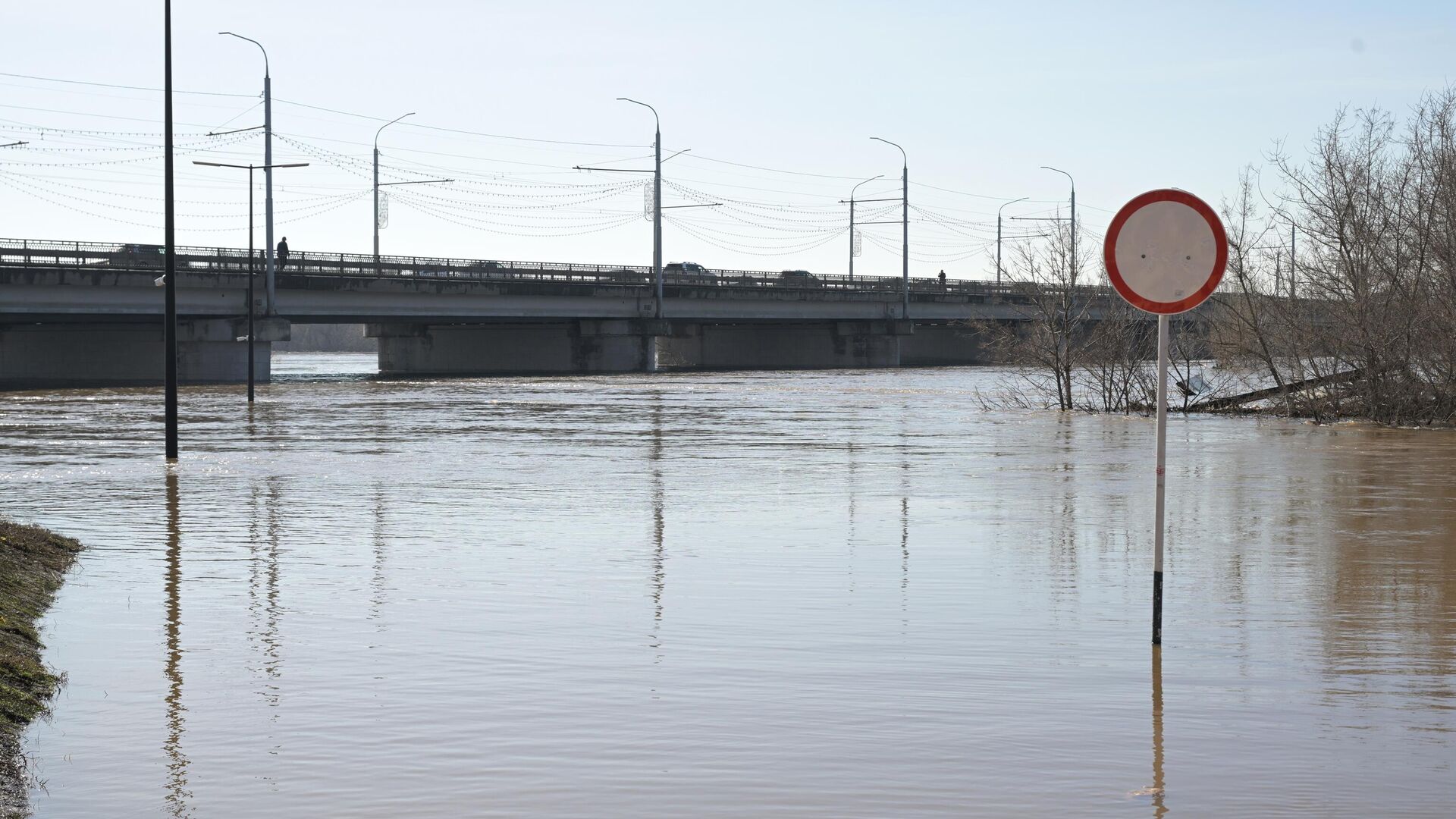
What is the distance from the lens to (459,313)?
80.8m

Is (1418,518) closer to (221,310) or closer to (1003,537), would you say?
(1003,537)

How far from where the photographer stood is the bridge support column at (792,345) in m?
105

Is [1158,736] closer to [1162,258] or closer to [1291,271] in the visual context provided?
[1162,258]

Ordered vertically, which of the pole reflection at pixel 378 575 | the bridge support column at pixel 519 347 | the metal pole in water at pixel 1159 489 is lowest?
the pole reflection at pixel 378 575

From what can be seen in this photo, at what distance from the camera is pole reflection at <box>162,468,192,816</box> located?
6.14 m

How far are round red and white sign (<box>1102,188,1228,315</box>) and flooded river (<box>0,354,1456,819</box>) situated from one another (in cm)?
193

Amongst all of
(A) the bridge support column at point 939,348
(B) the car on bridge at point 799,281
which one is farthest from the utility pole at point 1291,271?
(A) the bridge support column at point 939,348

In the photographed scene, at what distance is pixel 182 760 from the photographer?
21.6 feet

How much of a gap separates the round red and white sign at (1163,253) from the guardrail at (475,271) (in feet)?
110

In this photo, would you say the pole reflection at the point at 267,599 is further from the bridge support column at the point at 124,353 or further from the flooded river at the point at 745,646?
the bridge support column at the point at 124,353

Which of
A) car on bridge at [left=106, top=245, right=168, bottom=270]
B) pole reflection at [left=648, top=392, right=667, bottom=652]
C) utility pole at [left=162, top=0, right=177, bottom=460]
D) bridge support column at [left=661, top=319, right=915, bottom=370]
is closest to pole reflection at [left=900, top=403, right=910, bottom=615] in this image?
pole reflection at [left=648, top=392, right=667, bottom=652]

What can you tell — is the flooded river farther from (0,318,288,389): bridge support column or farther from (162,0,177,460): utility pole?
(0,318,288,389): bridge support column

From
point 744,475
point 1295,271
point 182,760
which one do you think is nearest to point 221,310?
point 1295,271

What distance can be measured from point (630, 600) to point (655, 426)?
2507 centimetres
